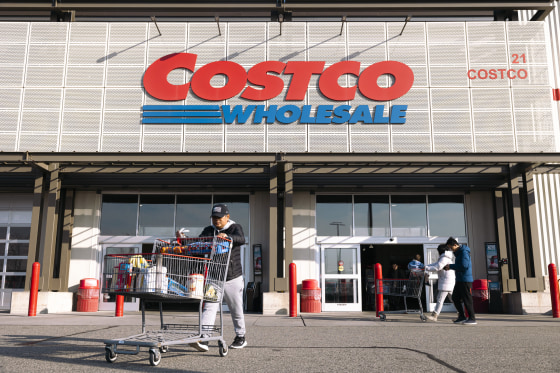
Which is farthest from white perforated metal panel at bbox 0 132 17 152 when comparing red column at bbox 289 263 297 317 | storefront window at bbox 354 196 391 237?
storefront window at bbox 354 196 391 237

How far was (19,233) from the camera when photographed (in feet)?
57.9

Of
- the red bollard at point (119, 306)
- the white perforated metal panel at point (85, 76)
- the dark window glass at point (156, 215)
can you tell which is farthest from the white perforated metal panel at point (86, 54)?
the red bollard at point (119, 306)

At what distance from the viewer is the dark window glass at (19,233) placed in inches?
693

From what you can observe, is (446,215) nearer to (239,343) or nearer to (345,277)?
(345,277)

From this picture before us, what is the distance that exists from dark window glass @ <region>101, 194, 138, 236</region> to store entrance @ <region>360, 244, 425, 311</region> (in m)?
8.10

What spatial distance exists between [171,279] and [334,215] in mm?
12487

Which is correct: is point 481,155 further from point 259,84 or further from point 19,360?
point 19,360

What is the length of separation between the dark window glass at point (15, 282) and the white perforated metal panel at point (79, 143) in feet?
15.9

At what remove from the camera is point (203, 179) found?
55.2ft

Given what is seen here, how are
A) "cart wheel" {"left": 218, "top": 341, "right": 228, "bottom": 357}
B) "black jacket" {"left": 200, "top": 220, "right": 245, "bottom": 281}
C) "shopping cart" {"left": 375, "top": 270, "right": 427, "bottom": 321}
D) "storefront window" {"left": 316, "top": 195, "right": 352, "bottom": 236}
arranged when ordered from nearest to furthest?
1. "cart wheel" {"left": 218, "top": 341, "right": 228, "bottom": 357}
2. "black jacket" {"left": 200, "top": 220, "right": 245, "bottom": 281}
3. "shopping cart" {"left": 375, "top": 270, "right": 427, "bottom": 321}
4. "storefront window" {"left": 316, "top": 195, "right": 352, "bottom": 236}

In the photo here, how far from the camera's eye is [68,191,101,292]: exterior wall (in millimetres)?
17125

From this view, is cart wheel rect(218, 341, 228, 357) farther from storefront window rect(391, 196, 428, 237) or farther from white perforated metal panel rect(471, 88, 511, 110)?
white perforated metal panel rect(471, 88, 511, 110)

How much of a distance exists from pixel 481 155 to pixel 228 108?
7.94 m

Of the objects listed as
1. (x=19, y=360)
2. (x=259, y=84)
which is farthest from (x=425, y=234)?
(x=19, y=360)
